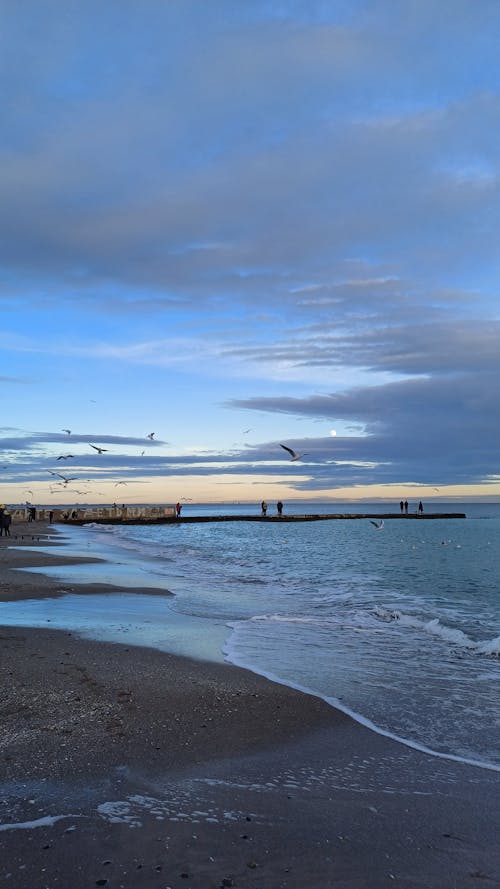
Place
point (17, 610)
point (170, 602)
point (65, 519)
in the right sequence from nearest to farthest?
1. point (17, 610)
2. point (170, 602)
3. point (65, 519)

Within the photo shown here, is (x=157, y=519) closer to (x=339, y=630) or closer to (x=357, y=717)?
(x=339, y=630)

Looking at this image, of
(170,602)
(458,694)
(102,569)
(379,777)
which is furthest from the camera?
(102,569)

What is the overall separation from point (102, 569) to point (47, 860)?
70.5 feet

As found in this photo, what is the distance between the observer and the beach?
397cm

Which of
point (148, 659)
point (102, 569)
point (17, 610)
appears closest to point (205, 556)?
point (102, 569)

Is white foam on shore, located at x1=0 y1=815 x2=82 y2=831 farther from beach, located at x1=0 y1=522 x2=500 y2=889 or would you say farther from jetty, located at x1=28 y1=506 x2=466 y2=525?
jetty, located at x1=28 y1=506 x2=466 y2=525

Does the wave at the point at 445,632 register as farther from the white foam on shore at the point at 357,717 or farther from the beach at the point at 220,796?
the beach at the point at 220,796

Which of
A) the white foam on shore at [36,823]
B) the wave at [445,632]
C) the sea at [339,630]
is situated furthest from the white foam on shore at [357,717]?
the wave at [445,632]

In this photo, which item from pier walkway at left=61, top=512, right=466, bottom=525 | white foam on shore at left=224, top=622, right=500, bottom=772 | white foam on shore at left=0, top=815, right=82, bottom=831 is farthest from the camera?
pier walkway at left=61, top=512, right=466, bottom=525

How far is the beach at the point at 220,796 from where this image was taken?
397 centimetres

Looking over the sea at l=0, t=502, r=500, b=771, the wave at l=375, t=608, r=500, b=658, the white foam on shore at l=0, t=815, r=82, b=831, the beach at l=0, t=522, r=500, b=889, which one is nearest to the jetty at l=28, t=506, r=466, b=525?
the sea at l=0, t=502, r=500, b=771

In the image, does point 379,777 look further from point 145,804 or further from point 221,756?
point 145,804

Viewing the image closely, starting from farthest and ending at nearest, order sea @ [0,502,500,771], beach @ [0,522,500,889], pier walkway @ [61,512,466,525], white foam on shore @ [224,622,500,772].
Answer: pier walkway @ [61,512,466,525] < sea @ [0,502,500,771] < white foam on shore @ [224,622,500,772] < beach @ [0,522,500,889]

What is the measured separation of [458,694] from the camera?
859 cm
